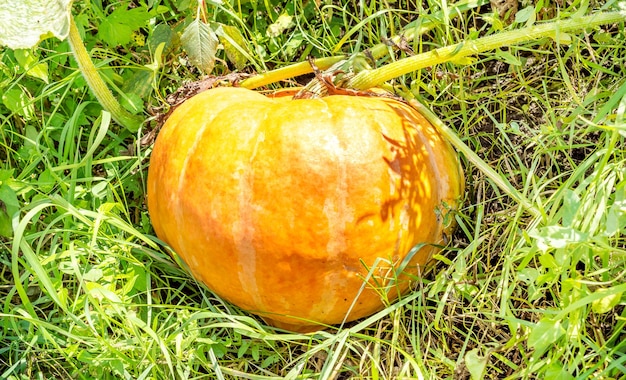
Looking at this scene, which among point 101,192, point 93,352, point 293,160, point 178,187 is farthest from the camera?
point 101,192

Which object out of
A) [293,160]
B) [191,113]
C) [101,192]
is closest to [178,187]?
[191,113]

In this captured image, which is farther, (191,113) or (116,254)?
(116,254)

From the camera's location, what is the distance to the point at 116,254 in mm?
2098

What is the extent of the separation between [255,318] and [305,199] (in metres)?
0.56

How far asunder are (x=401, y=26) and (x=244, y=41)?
1.75 ft

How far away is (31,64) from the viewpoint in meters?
2.24

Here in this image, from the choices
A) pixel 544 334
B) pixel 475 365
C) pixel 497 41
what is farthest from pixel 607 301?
pixel 497 41

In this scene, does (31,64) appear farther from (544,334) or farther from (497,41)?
(544,334)

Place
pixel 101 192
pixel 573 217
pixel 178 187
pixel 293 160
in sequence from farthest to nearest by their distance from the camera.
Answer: pixel 101 192 < pixel 178 187 < pixel 293 160 < pixel 573 217

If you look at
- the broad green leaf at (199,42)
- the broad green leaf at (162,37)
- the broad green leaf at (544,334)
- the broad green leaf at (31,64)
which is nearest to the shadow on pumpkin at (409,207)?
the broad green leaf at (544,334)

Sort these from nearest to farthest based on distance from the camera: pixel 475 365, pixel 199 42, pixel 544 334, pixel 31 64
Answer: pixel 544 334, pixel 475 365, pixel 199 42, pixel 31 64

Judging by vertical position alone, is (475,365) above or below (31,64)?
below

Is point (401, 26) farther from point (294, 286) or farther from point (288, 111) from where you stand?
point (294, 286)

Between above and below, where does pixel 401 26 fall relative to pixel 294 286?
above
